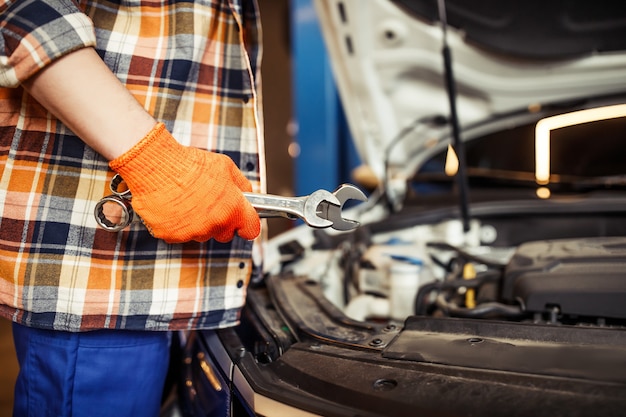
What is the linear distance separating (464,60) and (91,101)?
1150mm

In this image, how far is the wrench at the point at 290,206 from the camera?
68cm

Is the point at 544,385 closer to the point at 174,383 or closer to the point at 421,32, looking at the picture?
the point at 174,383

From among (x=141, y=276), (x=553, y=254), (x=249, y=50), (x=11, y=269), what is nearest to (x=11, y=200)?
(x=11, y=269)

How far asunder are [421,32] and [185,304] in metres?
1.03

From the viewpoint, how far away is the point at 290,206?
0.70 m

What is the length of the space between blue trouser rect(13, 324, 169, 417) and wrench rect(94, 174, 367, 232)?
0.17 metres

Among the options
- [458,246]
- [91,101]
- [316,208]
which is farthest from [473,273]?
[91,101]

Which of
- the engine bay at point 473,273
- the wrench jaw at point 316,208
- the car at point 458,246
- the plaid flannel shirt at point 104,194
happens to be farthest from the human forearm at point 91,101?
the engine bay at point 473,273

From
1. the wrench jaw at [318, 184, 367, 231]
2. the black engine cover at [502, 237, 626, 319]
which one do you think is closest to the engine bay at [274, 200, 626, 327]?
the black engine cover at [502, 237, 626, 319]

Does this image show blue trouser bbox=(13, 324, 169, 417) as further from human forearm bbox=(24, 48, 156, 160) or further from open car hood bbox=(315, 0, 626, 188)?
open car hood bbox=(315, 0, 626, 188)

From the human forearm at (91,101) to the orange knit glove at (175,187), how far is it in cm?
2

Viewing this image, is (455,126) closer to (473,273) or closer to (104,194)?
(473,273)

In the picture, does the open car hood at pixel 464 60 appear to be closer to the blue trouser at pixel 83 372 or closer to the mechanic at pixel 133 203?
the mechanic at pixel 133 203

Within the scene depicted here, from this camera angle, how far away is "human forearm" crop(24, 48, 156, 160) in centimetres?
58
